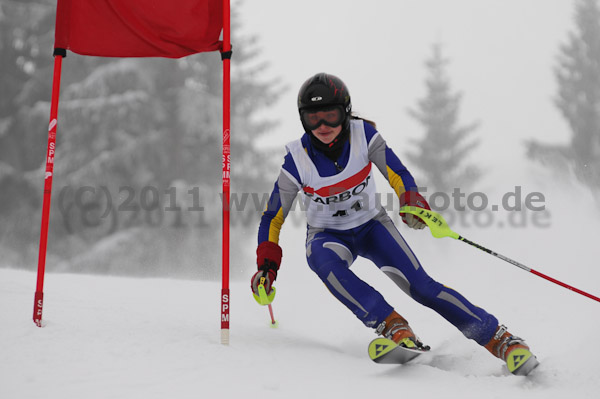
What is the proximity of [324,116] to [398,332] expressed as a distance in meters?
1.47

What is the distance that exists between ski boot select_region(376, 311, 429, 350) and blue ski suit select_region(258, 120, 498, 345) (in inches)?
2.4

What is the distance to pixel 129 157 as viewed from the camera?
47.3ft

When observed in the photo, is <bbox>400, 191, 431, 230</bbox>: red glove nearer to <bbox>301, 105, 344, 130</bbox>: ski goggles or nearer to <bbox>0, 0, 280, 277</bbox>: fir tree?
<bbox>301, 105, 344, 130</bbox>: ski goggles

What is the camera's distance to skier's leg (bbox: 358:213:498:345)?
9.27ft

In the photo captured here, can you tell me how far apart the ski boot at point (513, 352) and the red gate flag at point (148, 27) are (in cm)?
276

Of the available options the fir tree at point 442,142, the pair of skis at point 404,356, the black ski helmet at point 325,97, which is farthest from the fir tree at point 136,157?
the pair of skis at point 404,356

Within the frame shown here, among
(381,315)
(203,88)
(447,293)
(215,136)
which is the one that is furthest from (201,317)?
(203,88)

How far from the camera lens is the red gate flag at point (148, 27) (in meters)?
3.51

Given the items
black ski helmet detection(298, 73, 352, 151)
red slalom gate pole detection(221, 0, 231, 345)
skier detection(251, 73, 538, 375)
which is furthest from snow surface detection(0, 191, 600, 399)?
black ski helmet detection(298, 73, 352, 151)

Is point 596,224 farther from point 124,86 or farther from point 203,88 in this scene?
point 124,86

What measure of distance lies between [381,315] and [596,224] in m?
10.3

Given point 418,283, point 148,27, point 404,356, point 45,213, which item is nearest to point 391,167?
point 418,283

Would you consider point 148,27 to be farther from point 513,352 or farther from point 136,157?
point 136,157

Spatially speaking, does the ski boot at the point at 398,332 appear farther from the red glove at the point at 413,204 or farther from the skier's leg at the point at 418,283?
the red glove at the point at 413,204
